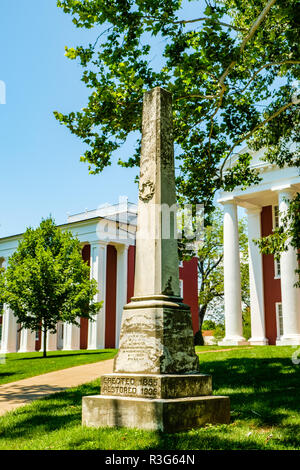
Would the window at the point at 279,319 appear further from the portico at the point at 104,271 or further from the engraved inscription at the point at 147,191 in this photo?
the engraved inscription at the point at 147,191

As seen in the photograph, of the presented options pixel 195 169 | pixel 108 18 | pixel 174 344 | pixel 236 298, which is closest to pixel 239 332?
pixel 236 298

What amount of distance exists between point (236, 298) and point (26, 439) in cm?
2188

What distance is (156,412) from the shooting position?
16.6 ft

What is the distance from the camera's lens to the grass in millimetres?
4758

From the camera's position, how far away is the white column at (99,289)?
1250 inches

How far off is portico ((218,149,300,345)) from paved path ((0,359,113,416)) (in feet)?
41.0

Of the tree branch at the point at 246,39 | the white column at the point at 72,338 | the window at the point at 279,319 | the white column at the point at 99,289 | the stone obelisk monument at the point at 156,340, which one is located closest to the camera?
the stone obelisk monument at the point at 156,340

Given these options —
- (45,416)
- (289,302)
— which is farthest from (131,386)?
(289,302)

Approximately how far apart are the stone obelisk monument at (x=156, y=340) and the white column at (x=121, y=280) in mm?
27651

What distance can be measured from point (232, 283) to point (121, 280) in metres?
10.3

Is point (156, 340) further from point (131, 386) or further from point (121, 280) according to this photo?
point (121, 280)

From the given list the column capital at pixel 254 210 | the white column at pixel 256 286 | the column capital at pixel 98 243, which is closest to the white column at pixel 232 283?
the white column at pixel 256 286

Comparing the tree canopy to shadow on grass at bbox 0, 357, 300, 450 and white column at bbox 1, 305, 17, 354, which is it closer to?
shadow on grass at bbox 0, 357, 300, 450
